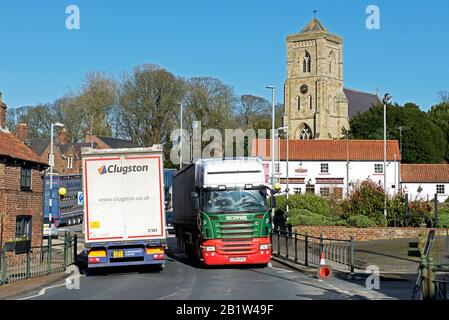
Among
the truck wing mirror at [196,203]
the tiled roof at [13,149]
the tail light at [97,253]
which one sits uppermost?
the tiled roof at [13,149]

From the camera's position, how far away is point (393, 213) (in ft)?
129

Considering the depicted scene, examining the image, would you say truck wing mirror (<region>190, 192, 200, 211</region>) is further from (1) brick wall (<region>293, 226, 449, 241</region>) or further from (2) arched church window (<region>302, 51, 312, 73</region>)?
(2) arched church window (<region>302, 51, 312, 73</region>)

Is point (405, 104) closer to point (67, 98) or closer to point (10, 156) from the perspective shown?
point (67, 98)

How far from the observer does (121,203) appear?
21.9 meters

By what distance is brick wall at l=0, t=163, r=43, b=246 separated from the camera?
1129 inches

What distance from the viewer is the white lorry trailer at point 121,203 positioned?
2184 centimetres

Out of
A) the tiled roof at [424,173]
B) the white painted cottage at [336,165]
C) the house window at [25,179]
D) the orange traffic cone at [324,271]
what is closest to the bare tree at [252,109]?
the white painted cottage at [336,165]

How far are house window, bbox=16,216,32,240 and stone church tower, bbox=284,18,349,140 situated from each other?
3587 inches

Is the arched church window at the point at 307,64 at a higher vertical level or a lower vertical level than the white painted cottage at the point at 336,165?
higher

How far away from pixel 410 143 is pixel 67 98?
1847 inches

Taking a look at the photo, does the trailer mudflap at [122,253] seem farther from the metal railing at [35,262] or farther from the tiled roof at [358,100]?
the tiled roof at [358,100]

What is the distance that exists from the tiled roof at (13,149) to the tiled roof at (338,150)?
52693 millimetres

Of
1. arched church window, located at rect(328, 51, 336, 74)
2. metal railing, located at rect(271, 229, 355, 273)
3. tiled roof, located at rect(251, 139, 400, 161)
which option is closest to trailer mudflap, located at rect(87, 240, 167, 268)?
metal railing, located at rect(271, 229, 355, 273)
